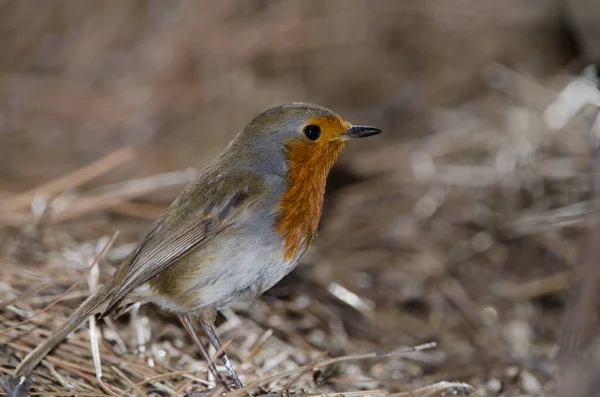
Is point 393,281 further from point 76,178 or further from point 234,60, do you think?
point 234,60

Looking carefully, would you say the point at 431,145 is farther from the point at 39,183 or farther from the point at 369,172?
Result: the point at 39,183

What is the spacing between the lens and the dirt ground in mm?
3270

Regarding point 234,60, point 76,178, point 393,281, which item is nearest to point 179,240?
point 76,178

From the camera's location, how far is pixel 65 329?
9.67 feet

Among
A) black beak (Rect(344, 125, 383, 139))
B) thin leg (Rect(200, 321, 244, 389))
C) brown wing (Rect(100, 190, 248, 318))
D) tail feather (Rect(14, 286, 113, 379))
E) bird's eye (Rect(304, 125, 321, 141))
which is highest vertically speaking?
bird's eye (Rect(304, 125, 321, 141))

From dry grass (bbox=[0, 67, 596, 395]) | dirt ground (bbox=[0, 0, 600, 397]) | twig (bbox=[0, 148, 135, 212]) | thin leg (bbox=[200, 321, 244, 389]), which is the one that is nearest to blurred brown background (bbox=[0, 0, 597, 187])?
dirt ground (bbox=[0, 0, 600, 397])

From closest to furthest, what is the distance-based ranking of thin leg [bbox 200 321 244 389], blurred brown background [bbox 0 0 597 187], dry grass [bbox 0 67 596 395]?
thin leg [bbox 200 321 244 389]
dry grass [bbox 0 67 596 395]
blurred brown background [bbox 0 0 597 187]

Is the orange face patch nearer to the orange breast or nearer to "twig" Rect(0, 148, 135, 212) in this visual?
the orange breast

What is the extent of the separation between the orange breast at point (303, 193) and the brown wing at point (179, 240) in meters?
0.20

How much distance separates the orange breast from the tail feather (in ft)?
2.54

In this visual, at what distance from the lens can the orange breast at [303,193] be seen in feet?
9.96

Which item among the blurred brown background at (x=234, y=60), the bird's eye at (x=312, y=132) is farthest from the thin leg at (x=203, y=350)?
the blurred brown background at (x=234, y=60)

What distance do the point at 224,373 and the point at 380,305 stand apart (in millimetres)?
1266

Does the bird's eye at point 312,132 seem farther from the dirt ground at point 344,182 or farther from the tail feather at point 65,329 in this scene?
the tail feather at point 65,329
